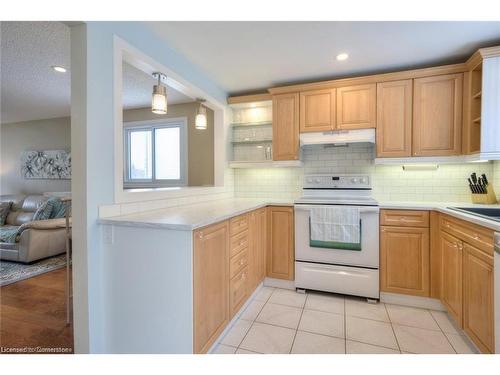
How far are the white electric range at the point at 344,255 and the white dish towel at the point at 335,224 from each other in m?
0.06

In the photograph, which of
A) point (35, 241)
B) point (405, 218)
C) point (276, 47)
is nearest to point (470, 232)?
point (405, 218)

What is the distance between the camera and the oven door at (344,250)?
241cm

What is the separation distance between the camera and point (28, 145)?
527cm

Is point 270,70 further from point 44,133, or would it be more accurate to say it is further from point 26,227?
point 44,133

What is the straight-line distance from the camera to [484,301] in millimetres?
1556

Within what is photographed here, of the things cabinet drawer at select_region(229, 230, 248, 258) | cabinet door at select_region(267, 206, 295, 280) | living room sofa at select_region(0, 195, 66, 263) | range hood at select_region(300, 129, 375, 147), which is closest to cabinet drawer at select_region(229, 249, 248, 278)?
cabinet drawer at select_region(229, 230, 248, 258)

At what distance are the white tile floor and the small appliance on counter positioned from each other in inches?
45.8

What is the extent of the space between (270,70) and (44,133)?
5.12m

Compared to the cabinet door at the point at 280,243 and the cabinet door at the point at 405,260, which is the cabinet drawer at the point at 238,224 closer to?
the cabinet door at the point at 280,243

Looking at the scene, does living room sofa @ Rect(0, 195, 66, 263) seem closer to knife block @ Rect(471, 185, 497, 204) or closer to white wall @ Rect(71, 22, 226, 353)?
white wall @ Rect(71, 22, 226, 353)

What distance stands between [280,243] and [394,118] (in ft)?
5.86

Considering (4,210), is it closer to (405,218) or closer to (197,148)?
(197,148)

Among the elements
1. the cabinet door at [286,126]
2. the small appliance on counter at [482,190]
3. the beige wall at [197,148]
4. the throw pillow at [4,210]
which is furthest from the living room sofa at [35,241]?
the small appliance on counter at [482,190]
